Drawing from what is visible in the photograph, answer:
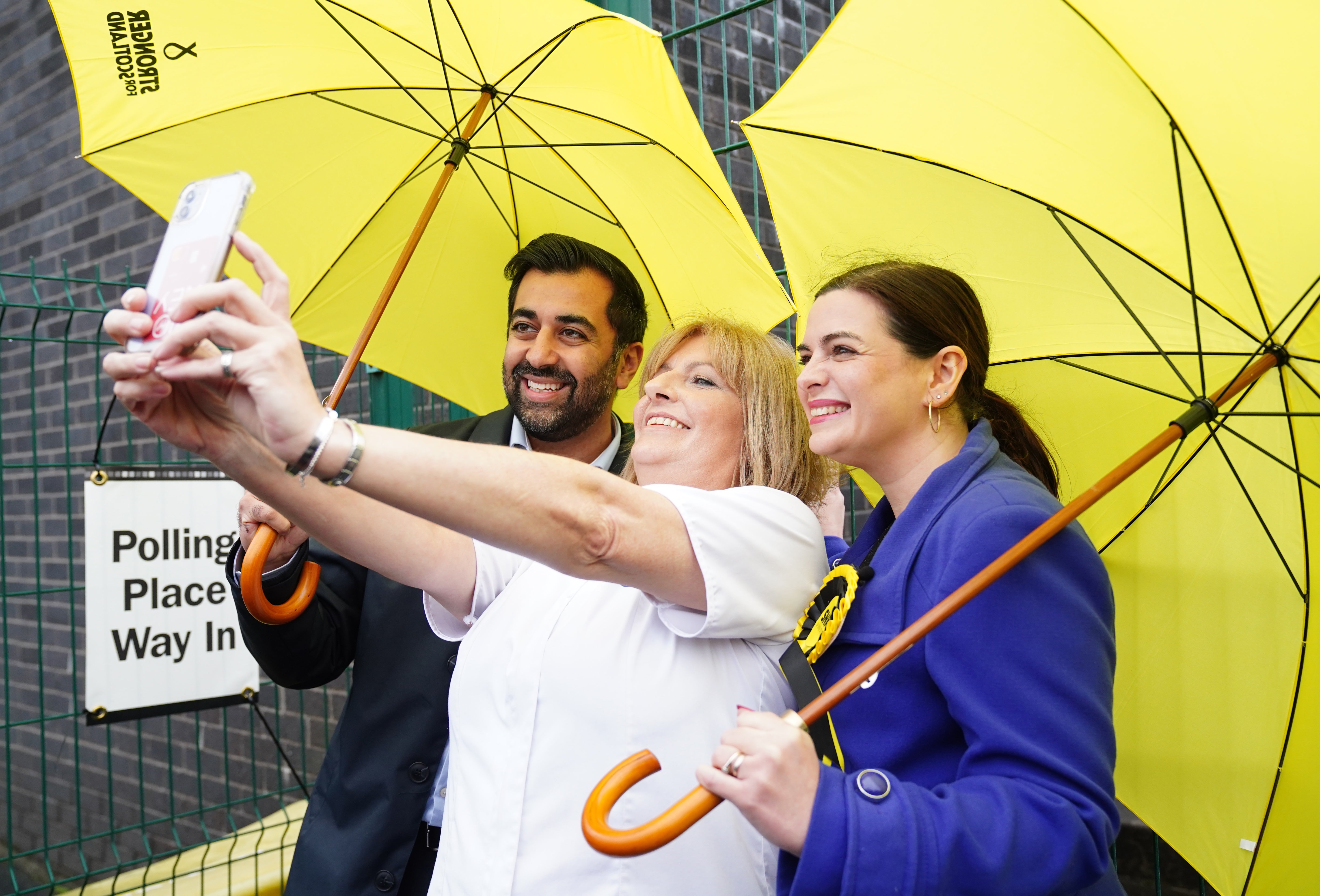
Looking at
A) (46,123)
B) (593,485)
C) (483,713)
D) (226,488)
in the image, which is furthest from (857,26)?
(46,123)

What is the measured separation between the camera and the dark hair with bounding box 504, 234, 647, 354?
2.63 metres

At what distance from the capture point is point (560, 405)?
2629mm

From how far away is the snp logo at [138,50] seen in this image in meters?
2.02

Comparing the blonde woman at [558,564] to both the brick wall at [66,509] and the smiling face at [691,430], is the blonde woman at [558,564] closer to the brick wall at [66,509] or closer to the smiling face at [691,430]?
the smiling face at [691,430]

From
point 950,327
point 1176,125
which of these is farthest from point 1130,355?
point 1176,125

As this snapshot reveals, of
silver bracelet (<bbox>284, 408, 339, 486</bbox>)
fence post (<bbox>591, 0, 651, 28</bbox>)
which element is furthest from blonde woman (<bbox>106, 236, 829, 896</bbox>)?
fence post (<bbox>591, 0, 651, 28</bbox>)

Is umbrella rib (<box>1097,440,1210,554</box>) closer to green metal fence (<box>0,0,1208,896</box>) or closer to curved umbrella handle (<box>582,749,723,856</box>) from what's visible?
curved umbrella handle (<box>582,749,723,856</box>)

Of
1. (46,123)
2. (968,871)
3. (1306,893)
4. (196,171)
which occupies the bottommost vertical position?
(1306,893)

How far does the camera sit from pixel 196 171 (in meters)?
2.32

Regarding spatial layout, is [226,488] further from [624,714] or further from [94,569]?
[624,714]

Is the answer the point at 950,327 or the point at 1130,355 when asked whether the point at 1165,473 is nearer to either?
the point at 1130,355

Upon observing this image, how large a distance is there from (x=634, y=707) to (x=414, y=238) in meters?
1.16

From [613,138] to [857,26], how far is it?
76 cm

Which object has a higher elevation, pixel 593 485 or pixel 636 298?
pixel 636 298
